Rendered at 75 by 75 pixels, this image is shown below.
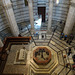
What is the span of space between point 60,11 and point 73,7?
5.50 meters

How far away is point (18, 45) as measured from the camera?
13.5 metres

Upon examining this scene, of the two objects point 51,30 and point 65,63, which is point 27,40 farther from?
point 65,63

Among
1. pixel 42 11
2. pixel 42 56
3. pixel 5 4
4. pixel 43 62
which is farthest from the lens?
pixel 42 11

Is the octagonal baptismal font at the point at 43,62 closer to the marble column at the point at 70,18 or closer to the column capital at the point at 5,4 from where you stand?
the marble column at the point at 70,18

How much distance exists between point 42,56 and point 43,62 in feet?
3.41

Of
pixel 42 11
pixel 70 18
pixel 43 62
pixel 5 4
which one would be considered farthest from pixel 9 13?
pixel 70 18

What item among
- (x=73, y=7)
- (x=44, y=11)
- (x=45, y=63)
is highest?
(x=73, y=7)

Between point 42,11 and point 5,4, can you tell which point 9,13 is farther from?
point 42,11

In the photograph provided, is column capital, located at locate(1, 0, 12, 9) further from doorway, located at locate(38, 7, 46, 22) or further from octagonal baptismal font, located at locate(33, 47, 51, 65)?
octagonal baptismal font, located at locate(33, 47, 51, 65)

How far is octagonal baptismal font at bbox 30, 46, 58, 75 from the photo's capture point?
10391mm

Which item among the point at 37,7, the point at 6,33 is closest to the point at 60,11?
the point at 37,7

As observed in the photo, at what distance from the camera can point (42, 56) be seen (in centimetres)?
1138

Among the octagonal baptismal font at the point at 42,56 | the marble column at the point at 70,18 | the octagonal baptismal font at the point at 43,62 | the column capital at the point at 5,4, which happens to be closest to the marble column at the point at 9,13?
the column capital at the point at 5,4

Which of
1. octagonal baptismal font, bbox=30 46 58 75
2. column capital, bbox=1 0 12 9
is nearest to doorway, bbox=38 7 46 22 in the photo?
column capital, bbox=1 0 12 9
